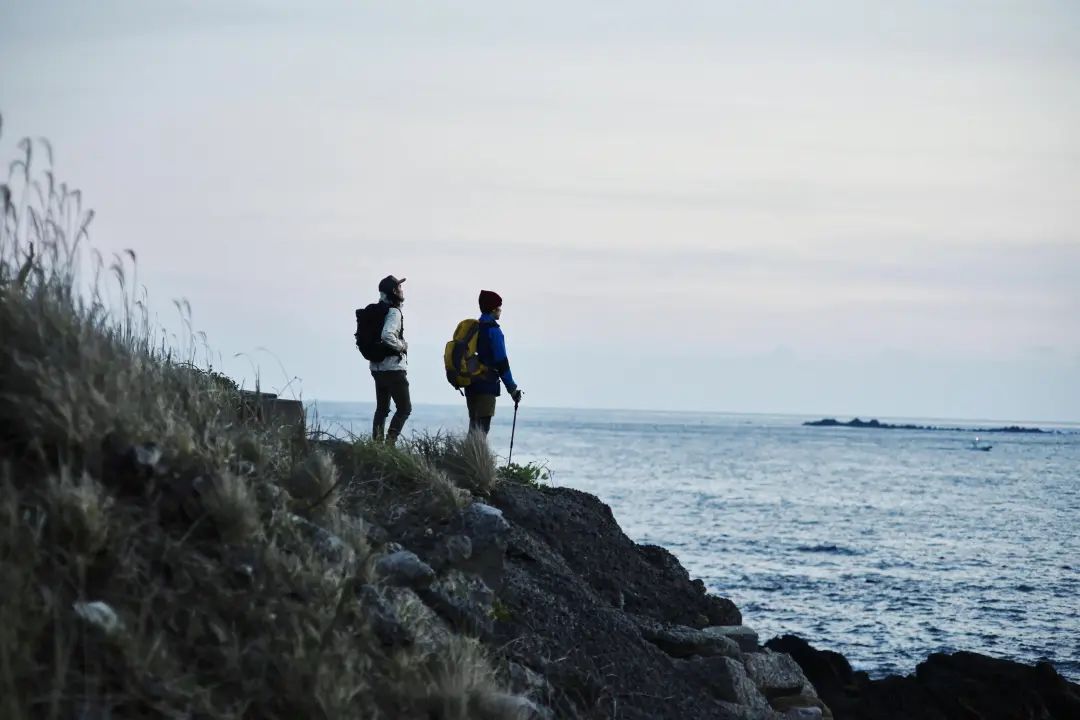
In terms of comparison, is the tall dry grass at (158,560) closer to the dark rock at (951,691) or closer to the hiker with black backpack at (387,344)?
the hiker with black backpack at (387,344)

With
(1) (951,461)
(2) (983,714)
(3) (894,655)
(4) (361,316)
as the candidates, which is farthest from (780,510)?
(1) (951,461)

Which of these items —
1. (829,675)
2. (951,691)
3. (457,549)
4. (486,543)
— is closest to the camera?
(457,549)

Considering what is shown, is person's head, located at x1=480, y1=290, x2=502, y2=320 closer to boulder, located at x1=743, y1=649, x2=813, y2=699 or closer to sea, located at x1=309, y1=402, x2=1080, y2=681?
sea, located at x1=309, y1=402, x2=1080, y2=681

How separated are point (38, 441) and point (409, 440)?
4.69 metres

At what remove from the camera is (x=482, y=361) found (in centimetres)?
1207

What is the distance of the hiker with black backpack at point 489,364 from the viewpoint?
12.0 m

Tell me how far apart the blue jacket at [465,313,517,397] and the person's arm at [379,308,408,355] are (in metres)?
0.88

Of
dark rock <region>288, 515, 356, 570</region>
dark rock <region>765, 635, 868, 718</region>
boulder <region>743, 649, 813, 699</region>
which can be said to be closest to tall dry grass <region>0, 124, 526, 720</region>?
dark rock <region>288, 515, 356, 570</region>

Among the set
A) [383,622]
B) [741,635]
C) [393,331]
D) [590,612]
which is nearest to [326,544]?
[383,622]

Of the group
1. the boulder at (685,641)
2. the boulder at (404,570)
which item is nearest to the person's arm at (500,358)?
the boulder at (685,641)

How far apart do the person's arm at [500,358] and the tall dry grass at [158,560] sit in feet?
14.8

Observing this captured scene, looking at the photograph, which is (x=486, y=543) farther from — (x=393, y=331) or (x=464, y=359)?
(x=393, y=331)

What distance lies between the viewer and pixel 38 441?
5836 millimetres

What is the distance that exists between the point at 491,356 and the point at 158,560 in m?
6.37
